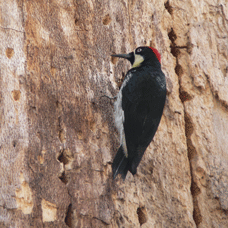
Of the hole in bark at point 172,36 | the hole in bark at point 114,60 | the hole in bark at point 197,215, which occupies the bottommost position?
the hole in bark at point 197,215

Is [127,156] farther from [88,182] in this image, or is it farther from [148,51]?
[148,51]

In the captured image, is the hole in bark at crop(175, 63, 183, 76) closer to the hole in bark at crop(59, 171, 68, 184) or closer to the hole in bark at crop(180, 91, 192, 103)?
the hole in bark at crop(180, 91, 192, 103)

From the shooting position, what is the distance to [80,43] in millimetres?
2770

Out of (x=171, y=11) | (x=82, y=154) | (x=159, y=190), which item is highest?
(x=171, y=11)

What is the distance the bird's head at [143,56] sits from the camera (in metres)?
2.86

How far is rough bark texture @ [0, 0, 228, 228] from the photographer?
7.38 ft

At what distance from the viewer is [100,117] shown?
8.74 feet

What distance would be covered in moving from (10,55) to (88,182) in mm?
1133

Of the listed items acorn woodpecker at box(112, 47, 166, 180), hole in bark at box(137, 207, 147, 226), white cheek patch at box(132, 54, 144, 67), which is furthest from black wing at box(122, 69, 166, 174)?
hole in bark at box(137, 207, 147, 226)

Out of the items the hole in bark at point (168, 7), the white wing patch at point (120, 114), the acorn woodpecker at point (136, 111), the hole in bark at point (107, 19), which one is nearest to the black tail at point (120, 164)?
the acorn woodpecker at point (136, 111)

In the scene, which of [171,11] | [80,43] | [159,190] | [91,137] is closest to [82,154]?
[91,137]

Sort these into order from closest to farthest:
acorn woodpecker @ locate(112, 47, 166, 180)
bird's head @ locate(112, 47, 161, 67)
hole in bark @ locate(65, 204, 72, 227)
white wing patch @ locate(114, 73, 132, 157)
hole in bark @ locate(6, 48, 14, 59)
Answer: hole in bark @ locate(65, 204, 72, 227), hole in bark @ locate(6, 48, 14, 59), acorn woodpecker @ locate(112, 47, 166, 180), white wing patch @ locate(114, 73, 132, 157), bird's head @ locate(112, 47, 161, 67)

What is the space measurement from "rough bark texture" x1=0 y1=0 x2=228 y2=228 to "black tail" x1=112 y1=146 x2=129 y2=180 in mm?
67

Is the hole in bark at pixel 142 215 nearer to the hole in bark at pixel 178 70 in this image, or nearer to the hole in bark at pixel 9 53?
the hole in bark at pixel 178 70
